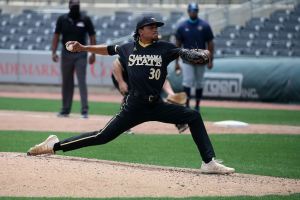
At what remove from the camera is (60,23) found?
1639cm

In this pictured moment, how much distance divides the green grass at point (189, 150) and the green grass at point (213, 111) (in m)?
Result: 3.70

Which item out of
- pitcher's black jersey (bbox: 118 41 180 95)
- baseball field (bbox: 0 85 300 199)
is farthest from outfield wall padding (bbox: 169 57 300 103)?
pitcher's black jersey (bbox: 118 41 180 95)

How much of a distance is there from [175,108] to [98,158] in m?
1.67

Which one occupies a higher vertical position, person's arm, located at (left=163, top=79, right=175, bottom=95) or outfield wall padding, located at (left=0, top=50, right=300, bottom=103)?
person's arm, located at (left=163, top=79, right=175, bottom=95)

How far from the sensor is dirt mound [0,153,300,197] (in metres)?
8.04

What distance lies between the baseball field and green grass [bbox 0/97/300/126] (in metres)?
0.09

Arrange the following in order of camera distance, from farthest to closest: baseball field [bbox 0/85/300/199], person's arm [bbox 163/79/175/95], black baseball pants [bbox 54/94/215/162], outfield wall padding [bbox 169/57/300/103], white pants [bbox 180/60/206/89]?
outfield wall padding [bbox 169/57/300/103]
white pants [bbox 180/60/206/89]
person's arm [bbox 163/79/175/95]
black baseball pants [bbox 54/94/215/162]
baseball field [bbox 0/85/300/199]

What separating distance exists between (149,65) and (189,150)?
3040 millimetres

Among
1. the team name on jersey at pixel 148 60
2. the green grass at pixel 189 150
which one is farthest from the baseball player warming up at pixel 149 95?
the green grass at pixel 189 150

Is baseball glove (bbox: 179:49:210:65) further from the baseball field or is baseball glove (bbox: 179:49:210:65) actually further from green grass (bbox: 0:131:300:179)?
green grass (bbox: 0:131:300:179)

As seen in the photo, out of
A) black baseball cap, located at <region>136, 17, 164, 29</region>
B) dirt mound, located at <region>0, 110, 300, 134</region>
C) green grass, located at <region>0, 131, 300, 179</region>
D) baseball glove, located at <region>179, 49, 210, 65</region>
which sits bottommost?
dirt mound, located at <region>0, 110, 300, 134</region>

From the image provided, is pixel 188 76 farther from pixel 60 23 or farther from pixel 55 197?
pixel 55 197

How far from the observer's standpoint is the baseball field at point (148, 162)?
26.7 feet

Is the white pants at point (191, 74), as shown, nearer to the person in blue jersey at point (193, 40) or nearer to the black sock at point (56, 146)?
the person in blue jersey at point (193, 40)
